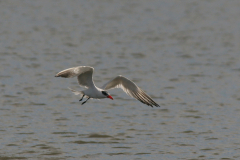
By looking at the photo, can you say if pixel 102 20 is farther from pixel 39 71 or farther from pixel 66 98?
pixel 66 98

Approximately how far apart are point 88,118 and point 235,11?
112 feet

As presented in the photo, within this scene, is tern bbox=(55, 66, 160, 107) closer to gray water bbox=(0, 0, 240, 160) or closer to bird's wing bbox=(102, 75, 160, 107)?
bird's wing bbox=(102, 75, 160, 107)

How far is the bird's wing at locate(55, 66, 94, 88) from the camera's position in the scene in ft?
45.0

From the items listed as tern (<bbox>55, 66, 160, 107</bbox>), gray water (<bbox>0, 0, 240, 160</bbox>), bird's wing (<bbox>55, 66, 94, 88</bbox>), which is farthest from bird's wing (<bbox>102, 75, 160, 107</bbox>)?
gray water (<bbox>0, 0, 240, 160</bbox>)

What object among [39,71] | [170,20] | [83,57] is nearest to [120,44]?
[83,57]

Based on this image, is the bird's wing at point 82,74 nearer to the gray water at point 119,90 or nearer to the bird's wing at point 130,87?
the bird's wing at point 130,87

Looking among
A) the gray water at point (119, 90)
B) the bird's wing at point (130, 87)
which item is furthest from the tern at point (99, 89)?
the gray water at point (119, 90)

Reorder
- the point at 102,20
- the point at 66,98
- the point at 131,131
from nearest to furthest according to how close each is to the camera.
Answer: the point at 131,131
the point at 66,98
the point at 102,20

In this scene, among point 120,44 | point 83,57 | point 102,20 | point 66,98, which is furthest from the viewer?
point 102,20

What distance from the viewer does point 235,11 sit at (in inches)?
1911

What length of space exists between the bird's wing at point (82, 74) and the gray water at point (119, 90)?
→ 1534mm

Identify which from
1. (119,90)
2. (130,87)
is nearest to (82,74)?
(130,87)

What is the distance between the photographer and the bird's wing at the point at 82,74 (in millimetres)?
13713

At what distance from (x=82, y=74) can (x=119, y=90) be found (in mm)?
6684
